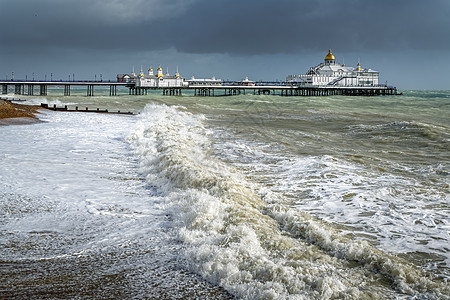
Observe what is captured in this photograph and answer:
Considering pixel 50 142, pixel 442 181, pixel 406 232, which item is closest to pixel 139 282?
pixel 406 232

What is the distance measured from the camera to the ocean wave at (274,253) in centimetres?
385

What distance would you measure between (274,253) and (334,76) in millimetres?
116271

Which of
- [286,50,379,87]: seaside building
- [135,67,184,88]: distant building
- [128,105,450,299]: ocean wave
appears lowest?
[128,105,450,299]: ocean wave

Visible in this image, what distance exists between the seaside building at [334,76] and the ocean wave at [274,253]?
348 ft

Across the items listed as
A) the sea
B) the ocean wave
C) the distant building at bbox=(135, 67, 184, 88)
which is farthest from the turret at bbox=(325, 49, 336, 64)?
the ocean wave

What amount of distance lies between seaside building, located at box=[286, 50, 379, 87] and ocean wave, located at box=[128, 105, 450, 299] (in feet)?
348

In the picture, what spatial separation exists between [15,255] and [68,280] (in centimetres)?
87

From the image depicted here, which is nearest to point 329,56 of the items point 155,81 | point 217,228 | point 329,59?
point 329,59

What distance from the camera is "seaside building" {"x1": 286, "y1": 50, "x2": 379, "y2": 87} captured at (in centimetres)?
11156

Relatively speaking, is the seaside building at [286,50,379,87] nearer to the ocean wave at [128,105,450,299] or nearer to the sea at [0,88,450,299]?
the sea at [0,88,450,299]

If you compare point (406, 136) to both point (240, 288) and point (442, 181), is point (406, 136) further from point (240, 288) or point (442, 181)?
point (240, 288)

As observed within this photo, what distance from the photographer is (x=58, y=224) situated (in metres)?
5.42

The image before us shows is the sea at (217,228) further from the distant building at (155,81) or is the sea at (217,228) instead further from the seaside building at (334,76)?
the seaside building at (334,76)

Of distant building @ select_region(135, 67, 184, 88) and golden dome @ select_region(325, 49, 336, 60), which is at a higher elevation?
golden dome @ select_region(325, 49, 336, 60)
